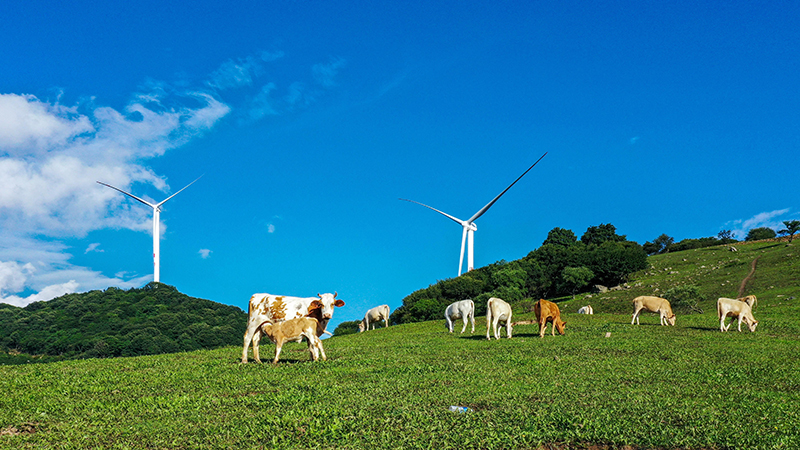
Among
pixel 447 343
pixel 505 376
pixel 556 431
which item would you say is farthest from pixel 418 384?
pixel 447 343

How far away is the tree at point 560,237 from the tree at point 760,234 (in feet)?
146

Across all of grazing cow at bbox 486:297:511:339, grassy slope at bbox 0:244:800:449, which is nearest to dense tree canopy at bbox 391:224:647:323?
grazing cow at bbox 486:297:511:339

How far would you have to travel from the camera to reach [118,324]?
60.5m

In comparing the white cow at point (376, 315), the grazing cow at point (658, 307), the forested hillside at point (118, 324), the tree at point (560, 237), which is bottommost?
the forested hillside at point (118, 324)

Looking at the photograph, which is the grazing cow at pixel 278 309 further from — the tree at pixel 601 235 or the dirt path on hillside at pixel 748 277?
the tree at pixel 601 235

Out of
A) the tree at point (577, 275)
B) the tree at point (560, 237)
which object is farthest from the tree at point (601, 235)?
the tree at point (577, 275)

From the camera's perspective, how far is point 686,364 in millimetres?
13852

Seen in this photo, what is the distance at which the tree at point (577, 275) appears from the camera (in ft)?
240

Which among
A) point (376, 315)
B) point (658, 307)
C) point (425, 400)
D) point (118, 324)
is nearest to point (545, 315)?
point (658, 307)

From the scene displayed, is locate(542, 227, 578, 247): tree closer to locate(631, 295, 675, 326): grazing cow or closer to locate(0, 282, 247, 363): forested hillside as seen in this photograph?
locate(0, 282, 247, 363): forested hillside

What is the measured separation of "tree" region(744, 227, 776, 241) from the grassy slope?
119253 mm

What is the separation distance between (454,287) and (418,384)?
65095 mm

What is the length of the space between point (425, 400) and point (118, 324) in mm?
61921

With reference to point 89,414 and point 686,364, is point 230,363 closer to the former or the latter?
point 89,414
